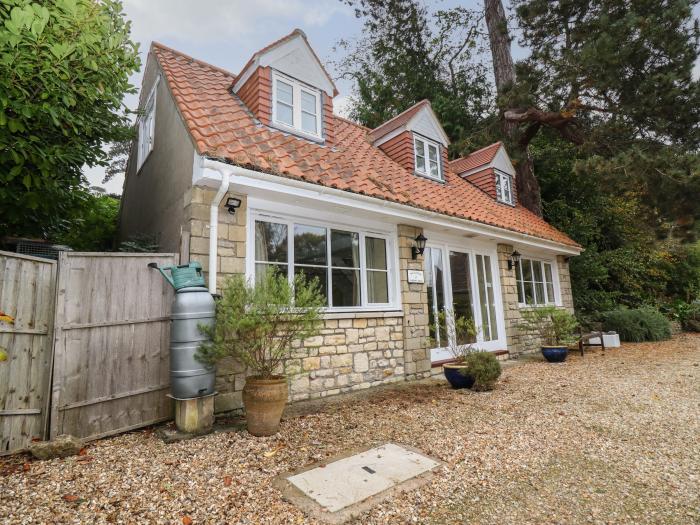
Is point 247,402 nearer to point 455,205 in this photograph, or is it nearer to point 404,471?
point 404,471

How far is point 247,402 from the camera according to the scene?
12.3 ft

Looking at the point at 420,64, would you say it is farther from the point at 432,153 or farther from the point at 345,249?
the point at 345,249

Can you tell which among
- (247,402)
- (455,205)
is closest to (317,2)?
(455,205)

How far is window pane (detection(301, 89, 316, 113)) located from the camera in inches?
268

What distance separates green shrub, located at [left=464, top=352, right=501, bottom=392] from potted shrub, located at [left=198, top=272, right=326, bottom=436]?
9.12ft

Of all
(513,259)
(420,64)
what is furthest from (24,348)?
(420,64)

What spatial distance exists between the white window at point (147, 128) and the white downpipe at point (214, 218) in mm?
3540

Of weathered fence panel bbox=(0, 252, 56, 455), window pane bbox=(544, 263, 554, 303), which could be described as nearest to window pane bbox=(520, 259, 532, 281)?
window pane bbox=(544, 263, 554, 303)

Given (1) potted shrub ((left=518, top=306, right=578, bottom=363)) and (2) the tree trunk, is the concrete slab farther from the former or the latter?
(2) the tree trunk

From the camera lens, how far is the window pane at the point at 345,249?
5.93m

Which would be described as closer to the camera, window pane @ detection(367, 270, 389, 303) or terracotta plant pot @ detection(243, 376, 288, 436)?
terracotta plant pot @ detection(243, 376, 288, 436)

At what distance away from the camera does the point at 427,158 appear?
907 cm

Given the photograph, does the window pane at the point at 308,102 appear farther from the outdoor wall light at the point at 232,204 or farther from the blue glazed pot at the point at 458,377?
the blue glazed pot at the point at 458,377

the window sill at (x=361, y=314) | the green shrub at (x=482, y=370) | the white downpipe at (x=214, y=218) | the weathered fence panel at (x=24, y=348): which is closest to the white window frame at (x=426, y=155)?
the window sill at (x=361, y=314)
